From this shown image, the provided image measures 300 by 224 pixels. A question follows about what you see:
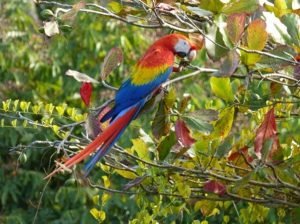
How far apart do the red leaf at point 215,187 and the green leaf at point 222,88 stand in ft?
0.59

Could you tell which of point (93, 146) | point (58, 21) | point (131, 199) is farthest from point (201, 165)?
point (131, 199)

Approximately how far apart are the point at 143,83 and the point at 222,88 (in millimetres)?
188

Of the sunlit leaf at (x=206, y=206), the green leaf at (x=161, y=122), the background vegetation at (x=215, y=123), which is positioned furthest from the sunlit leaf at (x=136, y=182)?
the sunlit leaf at (x=206, y=206)

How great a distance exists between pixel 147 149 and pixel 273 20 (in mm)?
437

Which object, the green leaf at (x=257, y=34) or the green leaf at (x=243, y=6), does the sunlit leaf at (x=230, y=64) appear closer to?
the green leaf at (x=257, y=34)

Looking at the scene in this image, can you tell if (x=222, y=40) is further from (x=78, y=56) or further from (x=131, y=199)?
(x=78, y=56)

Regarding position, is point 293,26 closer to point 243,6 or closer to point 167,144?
point 243,6

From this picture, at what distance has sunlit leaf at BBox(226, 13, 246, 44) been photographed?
5.52ft

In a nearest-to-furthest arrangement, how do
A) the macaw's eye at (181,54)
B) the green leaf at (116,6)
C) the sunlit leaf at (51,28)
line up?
the sunlit leaf at (51,28)
the macaw's eye at (181,54)
the green leaf at (116,6)

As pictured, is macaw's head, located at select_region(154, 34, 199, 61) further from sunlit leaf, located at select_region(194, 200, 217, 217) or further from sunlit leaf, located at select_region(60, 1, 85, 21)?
sunlit leaf, located at select_region(194, 200, 217, 217)

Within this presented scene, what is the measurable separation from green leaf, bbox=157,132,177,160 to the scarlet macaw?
0.08m

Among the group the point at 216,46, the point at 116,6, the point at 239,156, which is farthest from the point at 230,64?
the point at 116,6

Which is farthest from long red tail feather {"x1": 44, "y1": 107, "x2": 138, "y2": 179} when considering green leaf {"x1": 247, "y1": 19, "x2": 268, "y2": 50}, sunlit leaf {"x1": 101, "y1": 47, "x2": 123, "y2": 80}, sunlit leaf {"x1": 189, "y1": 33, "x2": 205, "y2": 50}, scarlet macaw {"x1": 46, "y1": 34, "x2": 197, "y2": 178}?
green leaf {"x1": 247, "y1": 19, "x2": 268, "y2": 50}

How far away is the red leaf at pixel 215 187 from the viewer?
189 centimetres
